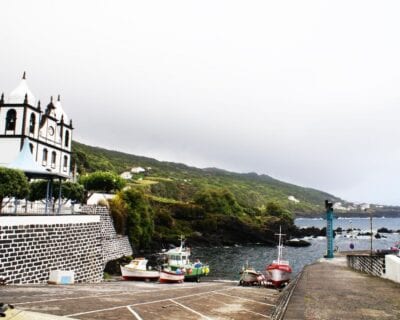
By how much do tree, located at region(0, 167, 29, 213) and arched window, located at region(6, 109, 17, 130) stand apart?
23064 millimetres

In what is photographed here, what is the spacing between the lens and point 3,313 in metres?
6.15

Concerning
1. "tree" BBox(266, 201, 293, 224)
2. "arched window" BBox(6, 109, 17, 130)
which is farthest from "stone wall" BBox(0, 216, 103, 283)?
"tree" BBox(266, 201, 293, 224)

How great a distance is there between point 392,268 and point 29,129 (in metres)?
43.0

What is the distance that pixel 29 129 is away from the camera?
157 feet

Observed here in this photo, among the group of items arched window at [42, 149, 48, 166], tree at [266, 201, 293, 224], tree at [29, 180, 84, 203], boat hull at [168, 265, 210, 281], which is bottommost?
boat hull at [168, 265, 210, 281]

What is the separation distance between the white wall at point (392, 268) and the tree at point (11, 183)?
24678 millimetres

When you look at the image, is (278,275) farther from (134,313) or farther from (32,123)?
(32,123)

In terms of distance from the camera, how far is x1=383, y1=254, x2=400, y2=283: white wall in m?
20.5

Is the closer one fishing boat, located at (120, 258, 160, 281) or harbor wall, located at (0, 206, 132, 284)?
harbor wall, located at (0, 206, 132, 284)

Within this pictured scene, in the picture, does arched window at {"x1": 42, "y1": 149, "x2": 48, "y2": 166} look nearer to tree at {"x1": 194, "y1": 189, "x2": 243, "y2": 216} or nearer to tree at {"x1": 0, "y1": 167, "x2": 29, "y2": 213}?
Answer: tree at {"x1": 0, "y1": 167, "x2": 29, "y2": 213}

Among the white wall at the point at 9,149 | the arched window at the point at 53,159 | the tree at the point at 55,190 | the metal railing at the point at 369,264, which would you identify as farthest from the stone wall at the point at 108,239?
the metal railing at the point at 369,264

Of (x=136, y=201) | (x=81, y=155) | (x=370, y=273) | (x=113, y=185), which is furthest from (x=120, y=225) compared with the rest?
(x=81, y=155)

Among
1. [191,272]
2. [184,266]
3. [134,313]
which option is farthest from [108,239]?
[134,313]

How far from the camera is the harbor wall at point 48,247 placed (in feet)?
72.9
